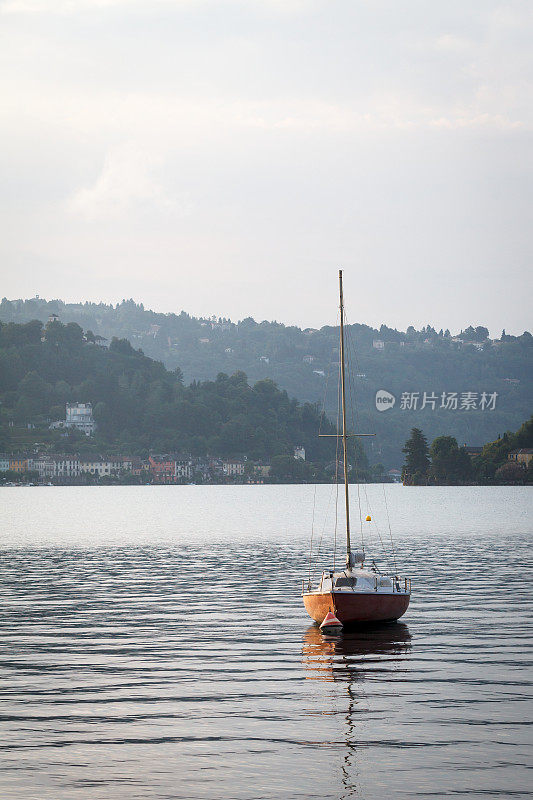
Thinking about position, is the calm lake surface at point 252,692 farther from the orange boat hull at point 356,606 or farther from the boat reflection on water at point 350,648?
the orange boat hull at point 356,606

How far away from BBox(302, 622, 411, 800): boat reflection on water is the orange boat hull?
67 centimetres

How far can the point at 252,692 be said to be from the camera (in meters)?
36.4

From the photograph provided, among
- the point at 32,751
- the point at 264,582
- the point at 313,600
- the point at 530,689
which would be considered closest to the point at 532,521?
the point at 264,582

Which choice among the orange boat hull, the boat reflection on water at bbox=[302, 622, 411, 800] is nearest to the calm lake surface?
the boat reflection on water at bbox=[302, 622, 411, 800]

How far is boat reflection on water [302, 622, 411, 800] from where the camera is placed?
2973 cm

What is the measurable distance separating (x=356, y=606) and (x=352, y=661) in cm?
635

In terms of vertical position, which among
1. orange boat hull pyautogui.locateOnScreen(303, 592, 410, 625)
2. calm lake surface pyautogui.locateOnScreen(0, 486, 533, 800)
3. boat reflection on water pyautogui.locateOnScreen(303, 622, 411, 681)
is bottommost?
boat reflection on water pyautogui.locateOnScreen(303, 622, 411, 681)

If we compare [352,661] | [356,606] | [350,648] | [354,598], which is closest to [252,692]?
[352,661]

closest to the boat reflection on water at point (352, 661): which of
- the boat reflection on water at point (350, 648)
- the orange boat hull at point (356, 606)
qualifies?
the boat reflection on water at point (350, 648)

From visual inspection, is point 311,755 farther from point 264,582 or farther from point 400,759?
point 264,582

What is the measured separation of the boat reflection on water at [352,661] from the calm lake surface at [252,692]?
0.10m

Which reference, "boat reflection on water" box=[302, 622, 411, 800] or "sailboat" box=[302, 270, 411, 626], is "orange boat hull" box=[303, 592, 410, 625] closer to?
"sailboat" box=[302, 270, 411, 626]

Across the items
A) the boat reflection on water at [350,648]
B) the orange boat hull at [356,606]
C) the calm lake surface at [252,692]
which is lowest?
the boat reflection on water at [350,648]

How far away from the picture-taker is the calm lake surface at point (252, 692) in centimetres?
2638
